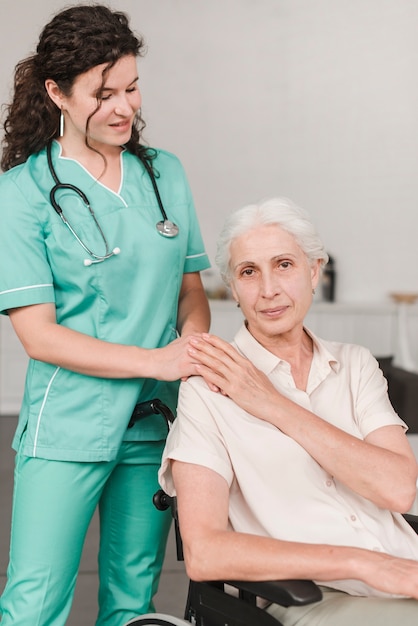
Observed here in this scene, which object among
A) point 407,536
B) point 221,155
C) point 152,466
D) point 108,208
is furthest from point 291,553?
point 221,155

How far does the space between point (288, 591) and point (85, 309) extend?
79 centimetres

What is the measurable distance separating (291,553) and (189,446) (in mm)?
303

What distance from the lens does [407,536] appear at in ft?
5.93

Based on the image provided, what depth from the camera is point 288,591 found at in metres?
1.41

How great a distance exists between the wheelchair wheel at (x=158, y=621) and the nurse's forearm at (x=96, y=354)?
19.0 inches

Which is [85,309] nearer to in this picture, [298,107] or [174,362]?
[174,362]

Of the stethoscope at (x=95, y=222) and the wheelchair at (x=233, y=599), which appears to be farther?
the stethoscope at (x=95, y=222)

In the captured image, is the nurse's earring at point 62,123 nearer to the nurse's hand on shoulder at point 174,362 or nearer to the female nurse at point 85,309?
the female nurse at point 85,309

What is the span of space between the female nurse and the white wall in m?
4.40

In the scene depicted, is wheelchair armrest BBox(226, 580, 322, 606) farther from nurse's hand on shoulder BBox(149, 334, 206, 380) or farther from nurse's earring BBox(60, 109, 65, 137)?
nurse's earring BBox(60, 109, 65, 137)

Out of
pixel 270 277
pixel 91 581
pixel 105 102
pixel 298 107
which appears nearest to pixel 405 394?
pixel 298 107

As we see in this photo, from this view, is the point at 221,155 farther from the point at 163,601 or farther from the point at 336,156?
the point at 163,601

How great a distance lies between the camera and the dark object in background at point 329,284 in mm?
6312

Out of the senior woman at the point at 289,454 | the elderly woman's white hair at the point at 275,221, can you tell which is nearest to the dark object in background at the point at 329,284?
the senior woman at the point at 289,454
